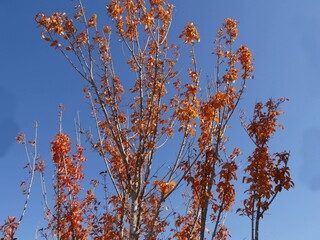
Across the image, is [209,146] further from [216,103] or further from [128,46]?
[128,46]

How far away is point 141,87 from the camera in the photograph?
22.7 ft

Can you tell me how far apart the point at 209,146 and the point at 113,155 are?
8.02 ft

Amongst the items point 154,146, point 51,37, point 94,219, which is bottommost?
point 94,219

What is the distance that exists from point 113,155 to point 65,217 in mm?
2190

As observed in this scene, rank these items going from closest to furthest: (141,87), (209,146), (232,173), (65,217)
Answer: (232,173) → (209,146) → (141,87) → (65,217)

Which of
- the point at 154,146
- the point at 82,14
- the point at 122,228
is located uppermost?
the point at 82,14

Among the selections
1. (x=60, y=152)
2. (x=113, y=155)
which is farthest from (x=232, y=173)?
(x=60, y=152)

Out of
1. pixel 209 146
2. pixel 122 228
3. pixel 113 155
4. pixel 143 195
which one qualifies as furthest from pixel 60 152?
pixel 209 146

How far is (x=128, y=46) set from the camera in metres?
7.26

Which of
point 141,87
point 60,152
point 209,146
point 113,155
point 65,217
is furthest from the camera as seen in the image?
point 60,152

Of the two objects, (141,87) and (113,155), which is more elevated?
(141,87)

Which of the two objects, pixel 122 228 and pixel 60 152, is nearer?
pixel 122 228

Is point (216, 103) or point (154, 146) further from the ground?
point (216, 103)

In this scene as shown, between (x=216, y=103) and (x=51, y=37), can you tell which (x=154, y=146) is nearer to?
(x=216, y=103)
